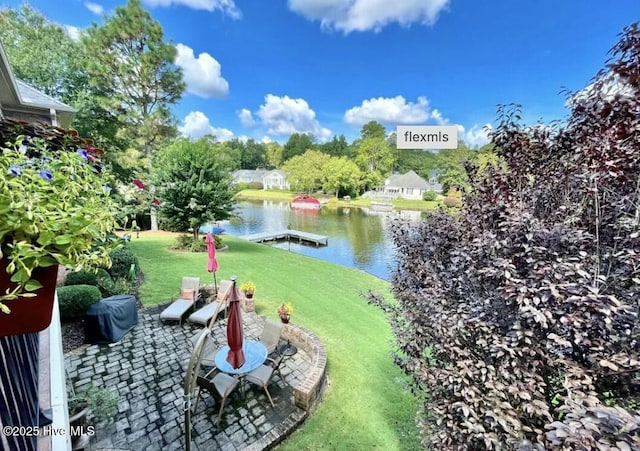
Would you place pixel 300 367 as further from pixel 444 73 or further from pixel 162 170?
pixel 444 73

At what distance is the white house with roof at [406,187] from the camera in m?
50.3

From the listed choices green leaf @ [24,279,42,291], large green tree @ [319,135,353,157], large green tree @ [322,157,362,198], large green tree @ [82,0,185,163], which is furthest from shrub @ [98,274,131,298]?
large green tree @ [319,135,353,157]

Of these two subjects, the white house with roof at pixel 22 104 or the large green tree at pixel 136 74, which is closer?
the white house with roof at pixel 22 104

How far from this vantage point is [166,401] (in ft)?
15.5

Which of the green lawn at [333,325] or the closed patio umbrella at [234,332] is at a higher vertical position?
the closed patio umbrella at [234,332]

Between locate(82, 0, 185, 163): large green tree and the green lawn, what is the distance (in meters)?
7.05

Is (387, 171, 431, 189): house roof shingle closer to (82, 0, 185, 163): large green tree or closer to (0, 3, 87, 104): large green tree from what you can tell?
(82, 0, 185, 163): large green tree

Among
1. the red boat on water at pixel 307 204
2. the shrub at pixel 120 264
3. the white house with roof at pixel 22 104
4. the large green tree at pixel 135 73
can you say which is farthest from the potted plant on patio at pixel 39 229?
the red boat on water at pixel 307 204

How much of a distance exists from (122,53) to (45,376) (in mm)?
20634

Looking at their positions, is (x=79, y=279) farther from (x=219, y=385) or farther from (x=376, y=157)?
(x=376, y=157)

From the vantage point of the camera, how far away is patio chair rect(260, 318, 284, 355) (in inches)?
227

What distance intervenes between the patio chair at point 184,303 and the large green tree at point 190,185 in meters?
6.24

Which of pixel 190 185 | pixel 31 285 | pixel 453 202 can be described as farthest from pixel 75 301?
pixel 190 185

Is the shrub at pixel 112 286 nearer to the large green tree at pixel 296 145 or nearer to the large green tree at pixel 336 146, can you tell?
the large green tree at pixel 336 146
